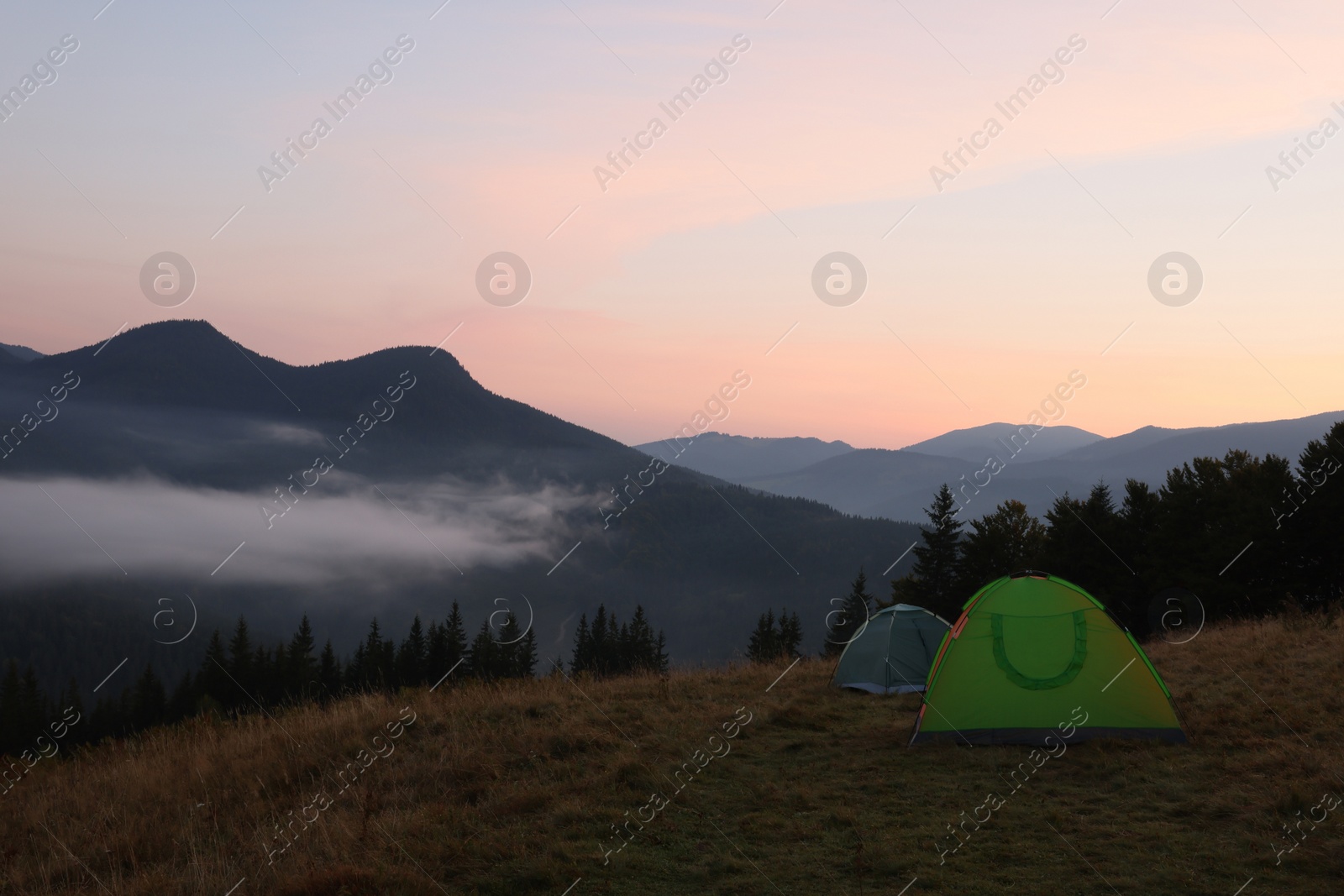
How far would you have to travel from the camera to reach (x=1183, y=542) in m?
34.3

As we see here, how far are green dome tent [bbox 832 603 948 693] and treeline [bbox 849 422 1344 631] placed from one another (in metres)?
11.0

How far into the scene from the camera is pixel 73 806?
885 centimetres

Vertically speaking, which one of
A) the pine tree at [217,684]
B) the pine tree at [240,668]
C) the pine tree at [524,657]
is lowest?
the pine tree at [217,684]

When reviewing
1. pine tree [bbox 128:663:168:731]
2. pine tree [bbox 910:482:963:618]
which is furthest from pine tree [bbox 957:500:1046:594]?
pine tree [bbox 128:663:168:731]

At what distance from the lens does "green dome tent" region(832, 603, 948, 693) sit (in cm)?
1523

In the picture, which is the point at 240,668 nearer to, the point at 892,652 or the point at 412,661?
the point at 412,661

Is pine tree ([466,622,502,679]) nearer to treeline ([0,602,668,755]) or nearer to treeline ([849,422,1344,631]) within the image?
treeline ([0,602,668,755])

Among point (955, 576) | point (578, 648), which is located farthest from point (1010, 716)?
point (578, 648)

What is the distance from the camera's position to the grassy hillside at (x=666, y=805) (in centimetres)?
652

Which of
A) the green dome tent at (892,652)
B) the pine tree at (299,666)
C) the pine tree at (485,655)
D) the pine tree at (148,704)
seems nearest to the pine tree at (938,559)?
the green dome tent at (892,652)

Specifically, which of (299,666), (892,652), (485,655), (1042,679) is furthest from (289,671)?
(1042,679)

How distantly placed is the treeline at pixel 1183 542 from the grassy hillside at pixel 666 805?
17.1 meters

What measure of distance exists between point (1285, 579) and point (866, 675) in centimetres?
2435

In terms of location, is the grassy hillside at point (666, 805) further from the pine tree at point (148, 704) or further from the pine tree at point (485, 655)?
the pine tree at point (148, 704)
